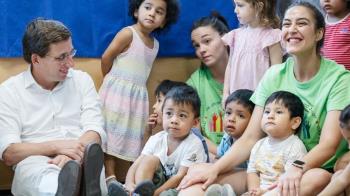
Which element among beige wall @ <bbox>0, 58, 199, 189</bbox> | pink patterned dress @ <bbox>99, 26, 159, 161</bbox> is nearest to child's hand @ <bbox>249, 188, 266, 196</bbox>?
pink patterned dress @ <bbox>99, 26, 159, 161</bbox>

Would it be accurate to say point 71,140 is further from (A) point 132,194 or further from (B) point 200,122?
(B) point 200,122

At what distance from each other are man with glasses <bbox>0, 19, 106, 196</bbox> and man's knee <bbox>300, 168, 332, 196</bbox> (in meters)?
0.72

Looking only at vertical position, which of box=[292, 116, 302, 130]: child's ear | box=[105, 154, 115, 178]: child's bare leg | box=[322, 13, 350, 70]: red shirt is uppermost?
box=[322, 13, 350, 70]: red shirt

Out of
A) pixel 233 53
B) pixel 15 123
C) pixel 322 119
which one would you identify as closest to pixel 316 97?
pixel 322 119

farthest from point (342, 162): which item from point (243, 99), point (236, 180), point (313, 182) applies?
point (243, 99)

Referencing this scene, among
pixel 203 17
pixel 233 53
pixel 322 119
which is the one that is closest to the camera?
pixel 322 119

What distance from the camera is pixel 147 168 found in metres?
2.49

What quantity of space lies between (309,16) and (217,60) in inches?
28.6

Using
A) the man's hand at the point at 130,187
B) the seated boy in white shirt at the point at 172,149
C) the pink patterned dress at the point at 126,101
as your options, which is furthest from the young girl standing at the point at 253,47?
the man's hand at the point at 130,187

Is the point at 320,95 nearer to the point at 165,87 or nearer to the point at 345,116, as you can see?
the point at 345,116

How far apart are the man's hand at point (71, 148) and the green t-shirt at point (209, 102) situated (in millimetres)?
741

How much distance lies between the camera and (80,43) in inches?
120

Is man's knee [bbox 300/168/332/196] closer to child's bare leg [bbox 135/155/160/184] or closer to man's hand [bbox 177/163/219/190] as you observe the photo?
man's hand [bbox 177/163/219/190]

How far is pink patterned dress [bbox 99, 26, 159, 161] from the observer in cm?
302
